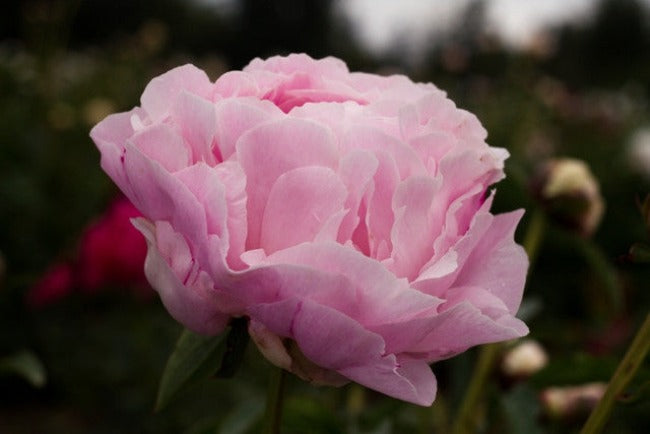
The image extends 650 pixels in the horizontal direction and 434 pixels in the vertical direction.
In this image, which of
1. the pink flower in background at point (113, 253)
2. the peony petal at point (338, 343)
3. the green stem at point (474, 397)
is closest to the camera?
the peony petal at point (338, 343)

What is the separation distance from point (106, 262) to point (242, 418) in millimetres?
510

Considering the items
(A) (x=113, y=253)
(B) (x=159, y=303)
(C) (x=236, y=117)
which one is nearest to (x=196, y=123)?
(C) (x=236, y=117)

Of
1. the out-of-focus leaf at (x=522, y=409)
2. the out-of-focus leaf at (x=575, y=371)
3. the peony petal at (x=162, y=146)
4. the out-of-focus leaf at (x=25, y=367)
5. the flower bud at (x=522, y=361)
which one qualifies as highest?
the peony petal at (x=162, y=146)

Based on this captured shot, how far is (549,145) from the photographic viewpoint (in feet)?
8.47

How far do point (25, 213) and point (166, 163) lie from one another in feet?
5.08

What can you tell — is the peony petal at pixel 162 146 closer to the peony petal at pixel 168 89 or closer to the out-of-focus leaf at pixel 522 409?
the peony petal at pixel 168 89

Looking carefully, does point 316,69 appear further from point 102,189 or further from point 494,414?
point 102,189

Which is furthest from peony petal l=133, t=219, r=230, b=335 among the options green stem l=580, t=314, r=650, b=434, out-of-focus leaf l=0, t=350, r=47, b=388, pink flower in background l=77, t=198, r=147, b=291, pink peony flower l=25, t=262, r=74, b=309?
pink peony flower l=25, t=262, r=74, b=309

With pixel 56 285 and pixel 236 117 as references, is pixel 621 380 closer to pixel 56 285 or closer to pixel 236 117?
→ pixel 236 117

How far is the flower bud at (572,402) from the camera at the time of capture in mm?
518

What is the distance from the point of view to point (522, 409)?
1.73 feet

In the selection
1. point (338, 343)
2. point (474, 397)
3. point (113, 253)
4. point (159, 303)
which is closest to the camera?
point (338, 343)

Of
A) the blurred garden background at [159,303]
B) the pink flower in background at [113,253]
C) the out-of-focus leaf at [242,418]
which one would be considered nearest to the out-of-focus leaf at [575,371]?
the blurred garden background at [159,303]

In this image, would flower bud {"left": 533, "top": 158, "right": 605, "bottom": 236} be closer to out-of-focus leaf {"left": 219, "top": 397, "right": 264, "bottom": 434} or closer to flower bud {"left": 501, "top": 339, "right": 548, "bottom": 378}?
flower bud {"left": 501, "top": 339, "right": 548, "bottom": 378}
